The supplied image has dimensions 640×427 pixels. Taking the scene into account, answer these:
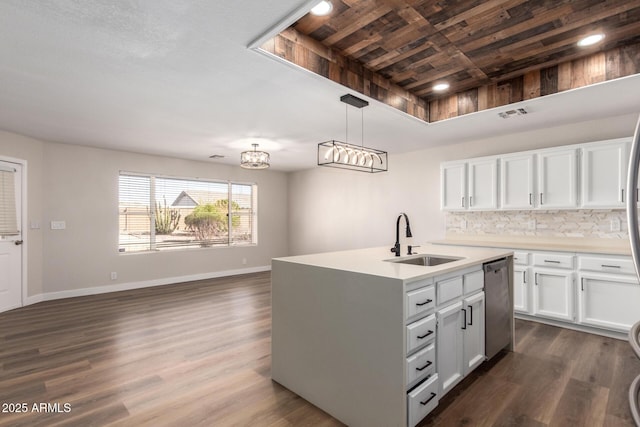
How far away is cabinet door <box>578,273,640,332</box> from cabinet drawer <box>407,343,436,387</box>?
256 centimetres

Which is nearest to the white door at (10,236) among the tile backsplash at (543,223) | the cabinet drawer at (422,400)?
the cabinet drawer at (422,400)

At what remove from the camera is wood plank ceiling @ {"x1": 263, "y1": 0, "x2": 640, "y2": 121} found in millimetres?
2199

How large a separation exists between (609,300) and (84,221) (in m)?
7.19

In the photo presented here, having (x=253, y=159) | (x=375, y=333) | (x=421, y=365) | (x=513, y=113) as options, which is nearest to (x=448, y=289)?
(x=421, y=365)

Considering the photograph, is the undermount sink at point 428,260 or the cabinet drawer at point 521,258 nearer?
the undermount sink at point 428,260

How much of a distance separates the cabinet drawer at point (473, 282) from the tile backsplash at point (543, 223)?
7.84ft

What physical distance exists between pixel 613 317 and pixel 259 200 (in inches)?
252

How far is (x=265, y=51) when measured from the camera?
231cm

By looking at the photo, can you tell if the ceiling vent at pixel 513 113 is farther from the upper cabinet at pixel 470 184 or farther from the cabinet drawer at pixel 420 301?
the cabinet drawer at pixel 420 301

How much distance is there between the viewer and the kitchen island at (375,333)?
184 centimetres

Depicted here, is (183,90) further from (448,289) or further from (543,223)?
(543,223)

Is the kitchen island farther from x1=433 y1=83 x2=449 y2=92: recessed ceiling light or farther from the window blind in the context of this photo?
the window blind

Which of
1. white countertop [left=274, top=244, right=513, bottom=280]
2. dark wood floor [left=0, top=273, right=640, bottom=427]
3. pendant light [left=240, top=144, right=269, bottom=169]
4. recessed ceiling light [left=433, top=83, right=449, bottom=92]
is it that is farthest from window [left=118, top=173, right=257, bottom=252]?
recessed ceiling light [left=433, top=83, right=449, bottom=92]

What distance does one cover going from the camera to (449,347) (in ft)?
7.38
